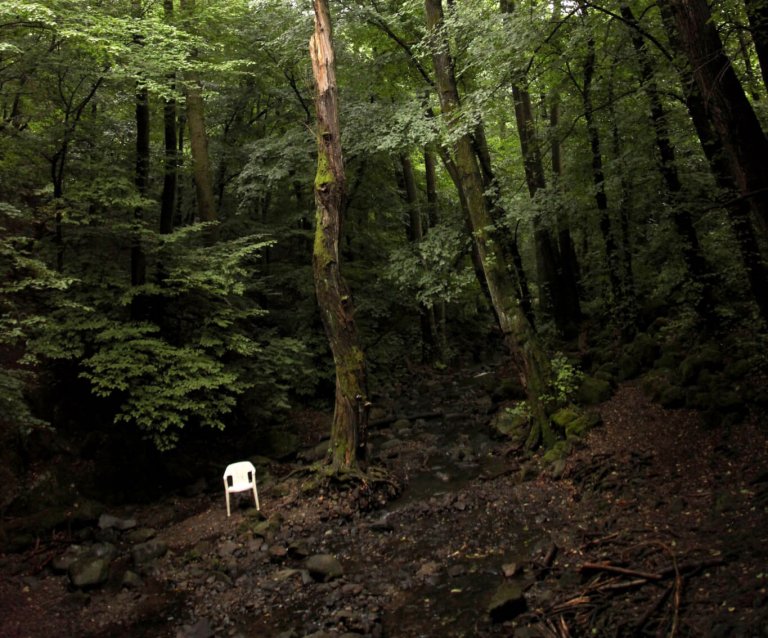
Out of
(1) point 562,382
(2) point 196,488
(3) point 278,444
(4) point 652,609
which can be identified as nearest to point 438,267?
(1) point 562,382

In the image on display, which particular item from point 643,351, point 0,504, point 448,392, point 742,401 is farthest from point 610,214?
point 0,504

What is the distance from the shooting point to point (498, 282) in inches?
376

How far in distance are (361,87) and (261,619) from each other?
1230 cm

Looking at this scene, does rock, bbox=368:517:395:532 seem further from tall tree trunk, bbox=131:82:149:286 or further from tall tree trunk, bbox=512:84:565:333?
tall tree trunk, bbox=512:84:565:333

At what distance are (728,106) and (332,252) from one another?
605 cm

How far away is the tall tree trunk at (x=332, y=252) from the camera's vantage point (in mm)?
8953

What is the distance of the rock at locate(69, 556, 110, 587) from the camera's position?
641 centimetres

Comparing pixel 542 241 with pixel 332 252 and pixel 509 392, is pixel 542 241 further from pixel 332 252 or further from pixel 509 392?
pixel 332 252

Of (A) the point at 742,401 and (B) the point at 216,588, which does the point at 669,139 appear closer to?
(A) the point at 742,401

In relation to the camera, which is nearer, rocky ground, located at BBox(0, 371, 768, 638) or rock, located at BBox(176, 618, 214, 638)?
rocky ground, located at BBox(0, 371, 768, 638)

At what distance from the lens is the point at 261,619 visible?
18.0ft

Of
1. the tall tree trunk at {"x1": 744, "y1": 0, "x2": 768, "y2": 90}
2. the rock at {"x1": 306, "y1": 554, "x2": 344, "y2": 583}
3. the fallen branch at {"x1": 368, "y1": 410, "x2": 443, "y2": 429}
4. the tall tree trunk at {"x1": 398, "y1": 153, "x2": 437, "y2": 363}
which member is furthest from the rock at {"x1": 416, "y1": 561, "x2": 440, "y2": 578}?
the tall tree trunk at {"x1": 398, "y1": 153, "x2": 437, "y2": 363}

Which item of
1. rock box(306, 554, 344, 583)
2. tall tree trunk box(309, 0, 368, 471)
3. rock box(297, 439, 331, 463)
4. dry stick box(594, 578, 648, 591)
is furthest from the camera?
rock box(297, 439, 331, 463)

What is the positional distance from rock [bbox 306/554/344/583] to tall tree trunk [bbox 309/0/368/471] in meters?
2.55
